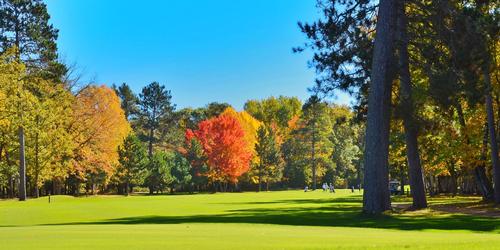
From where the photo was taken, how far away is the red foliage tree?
89875 mm

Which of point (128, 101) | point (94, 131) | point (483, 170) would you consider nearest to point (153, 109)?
point (128, 101)

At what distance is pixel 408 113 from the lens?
27406 mm

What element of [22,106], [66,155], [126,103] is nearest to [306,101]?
[22,106]

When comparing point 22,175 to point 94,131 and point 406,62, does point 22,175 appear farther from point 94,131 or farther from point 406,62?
point 406,62

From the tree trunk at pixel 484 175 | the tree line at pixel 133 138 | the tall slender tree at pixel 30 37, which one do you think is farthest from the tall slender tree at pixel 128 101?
the tree trunk at pixel 484 175

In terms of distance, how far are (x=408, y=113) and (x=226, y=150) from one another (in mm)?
64165

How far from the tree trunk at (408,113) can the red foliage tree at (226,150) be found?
5911cm

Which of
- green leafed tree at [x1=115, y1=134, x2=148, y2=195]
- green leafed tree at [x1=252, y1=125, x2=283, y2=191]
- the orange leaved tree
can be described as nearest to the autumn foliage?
the orange leaved tree

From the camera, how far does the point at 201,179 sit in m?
93.1

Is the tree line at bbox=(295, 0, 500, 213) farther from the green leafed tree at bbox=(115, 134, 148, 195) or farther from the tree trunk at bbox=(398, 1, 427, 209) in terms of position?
the green leafed tree at bbox=(115, 134, 148, 195)

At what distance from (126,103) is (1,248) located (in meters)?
113

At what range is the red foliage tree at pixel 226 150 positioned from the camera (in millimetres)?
89875

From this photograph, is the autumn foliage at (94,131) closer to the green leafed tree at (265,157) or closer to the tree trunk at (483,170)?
the green leafed tree at (265,157)

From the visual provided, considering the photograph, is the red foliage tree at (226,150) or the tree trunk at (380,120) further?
the red foliage tree at (226,150)
